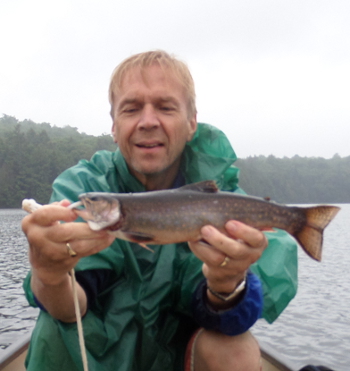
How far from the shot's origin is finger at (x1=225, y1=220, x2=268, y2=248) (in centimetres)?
272

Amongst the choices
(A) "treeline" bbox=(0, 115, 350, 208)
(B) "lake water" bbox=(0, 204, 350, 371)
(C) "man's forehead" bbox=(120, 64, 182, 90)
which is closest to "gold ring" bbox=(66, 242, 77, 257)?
(C) "man's forehead" bbox=(120, 64, 182, 90)

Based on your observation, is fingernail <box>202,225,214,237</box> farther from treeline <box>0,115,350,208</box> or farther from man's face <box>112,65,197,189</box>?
treeline <box>0,115,350,208</box>

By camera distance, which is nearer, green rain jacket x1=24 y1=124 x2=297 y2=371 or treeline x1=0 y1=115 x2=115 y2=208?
green rain jacket x1=24 y1=124 x2=297 y2=371

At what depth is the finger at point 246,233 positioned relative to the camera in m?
2.72

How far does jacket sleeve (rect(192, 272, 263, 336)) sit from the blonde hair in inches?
70.7

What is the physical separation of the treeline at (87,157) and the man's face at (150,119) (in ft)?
202

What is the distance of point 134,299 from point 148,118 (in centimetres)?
161

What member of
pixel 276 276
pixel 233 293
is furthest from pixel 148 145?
pixel 276 276

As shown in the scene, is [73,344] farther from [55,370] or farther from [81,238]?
[81,238]

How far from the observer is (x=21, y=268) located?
2019 cm

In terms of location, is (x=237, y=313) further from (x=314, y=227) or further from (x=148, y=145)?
(x=148, y=145)

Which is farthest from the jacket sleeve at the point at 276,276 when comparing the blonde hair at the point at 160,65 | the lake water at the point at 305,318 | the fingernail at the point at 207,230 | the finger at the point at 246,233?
the lake water at the point at 305,318

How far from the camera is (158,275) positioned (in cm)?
362

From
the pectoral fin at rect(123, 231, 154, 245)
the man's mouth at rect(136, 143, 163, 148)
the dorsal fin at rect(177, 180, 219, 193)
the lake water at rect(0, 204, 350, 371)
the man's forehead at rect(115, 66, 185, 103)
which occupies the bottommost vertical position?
the lake water at rect(0, 204, 350, 371)
